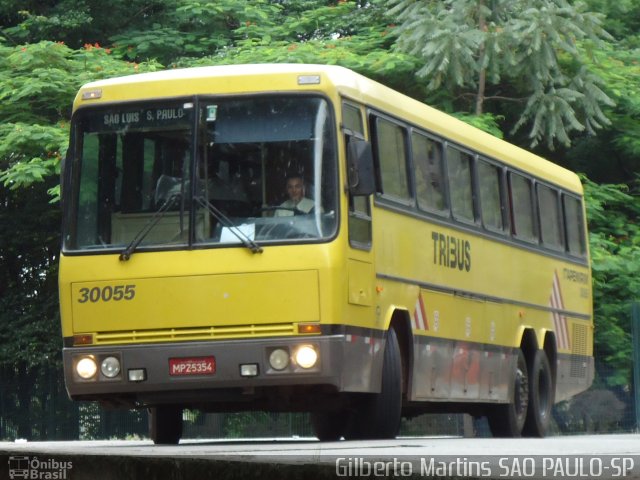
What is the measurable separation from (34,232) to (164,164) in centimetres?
1714

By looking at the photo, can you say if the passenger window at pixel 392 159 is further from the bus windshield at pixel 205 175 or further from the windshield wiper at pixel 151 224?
the windshield wiper at pixel 151 224

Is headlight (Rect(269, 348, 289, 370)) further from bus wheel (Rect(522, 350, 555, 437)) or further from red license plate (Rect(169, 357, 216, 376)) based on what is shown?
bus wheel (Rect(522, 350, 555, 437))

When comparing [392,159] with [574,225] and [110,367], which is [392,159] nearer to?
[110,367]

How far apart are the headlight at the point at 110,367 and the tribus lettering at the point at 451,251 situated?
363 cm

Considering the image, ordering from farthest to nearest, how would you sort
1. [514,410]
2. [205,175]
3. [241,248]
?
[514,410], [205,175], [241,248]

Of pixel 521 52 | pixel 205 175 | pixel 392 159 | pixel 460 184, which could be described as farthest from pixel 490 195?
pixel 521 52

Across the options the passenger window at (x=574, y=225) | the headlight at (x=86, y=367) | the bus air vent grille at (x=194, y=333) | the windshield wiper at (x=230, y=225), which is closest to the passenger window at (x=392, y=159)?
the windshield wiper at (x=230, y=225)

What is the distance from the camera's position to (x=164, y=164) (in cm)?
1376

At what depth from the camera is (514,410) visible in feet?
60.8

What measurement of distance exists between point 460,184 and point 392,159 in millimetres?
2114

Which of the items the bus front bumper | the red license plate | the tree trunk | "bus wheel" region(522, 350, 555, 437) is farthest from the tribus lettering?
the tree trunk

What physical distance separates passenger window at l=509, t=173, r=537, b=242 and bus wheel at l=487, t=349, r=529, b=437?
4.47ft

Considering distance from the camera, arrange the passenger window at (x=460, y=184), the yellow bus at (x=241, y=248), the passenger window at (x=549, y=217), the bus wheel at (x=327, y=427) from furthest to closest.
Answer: the passenger window at (x=549, y=217)
the bus wheel at (x=327, y=427)
the passenger window at (x=460, y=184)
the yellow bus at (x=241, y=248)

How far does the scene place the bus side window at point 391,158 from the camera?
14703 millimetres
